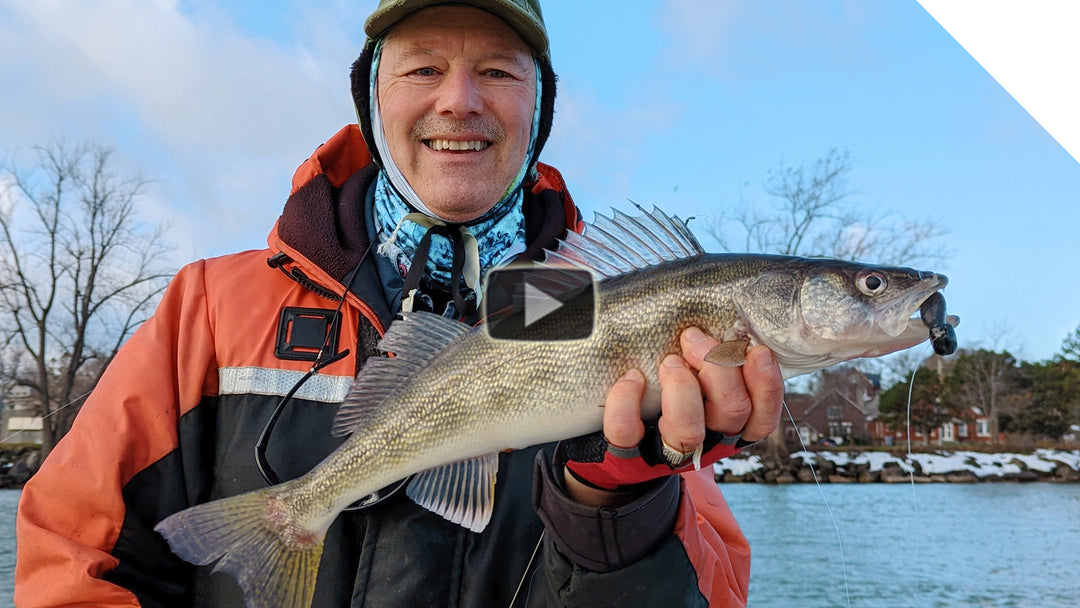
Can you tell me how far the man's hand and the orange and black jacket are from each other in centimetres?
24

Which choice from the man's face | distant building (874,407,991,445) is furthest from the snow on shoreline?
the man's face

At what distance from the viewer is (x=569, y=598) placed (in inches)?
76.2

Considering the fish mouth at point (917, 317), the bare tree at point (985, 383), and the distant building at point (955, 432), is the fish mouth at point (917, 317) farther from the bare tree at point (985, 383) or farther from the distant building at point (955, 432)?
the distant building at point (955, 432)

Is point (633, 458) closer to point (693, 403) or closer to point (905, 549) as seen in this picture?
point (693, 403)

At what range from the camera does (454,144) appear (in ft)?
7.86

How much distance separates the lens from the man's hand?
1.65 metres

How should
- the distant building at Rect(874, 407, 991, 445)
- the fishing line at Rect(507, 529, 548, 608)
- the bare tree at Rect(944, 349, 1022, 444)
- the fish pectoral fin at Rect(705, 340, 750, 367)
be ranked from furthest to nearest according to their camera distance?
the distant building at Rect(874, 407, 991, 445), the bare tree at Rect(944, 349, 1022, 444), the fishing line at Rect(507, 529, 548, 608), the fish pectoral fin at Rect(705, 340, 750, 367)

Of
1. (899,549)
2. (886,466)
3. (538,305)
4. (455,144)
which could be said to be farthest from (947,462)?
(538,305)

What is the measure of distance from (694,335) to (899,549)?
51.8 feet

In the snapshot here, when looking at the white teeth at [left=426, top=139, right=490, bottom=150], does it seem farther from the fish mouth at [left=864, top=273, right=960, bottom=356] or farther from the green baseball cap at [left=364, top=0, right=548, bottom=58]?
the fish mouth at [left=864, top=273, right=960, bottom=356]

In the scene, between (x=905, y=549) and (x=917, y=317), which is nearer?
(x=917, y=317)

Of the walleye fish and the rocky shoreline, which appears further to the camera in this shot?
the rocky shoreline

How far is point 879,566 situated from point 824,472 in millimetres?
8673
